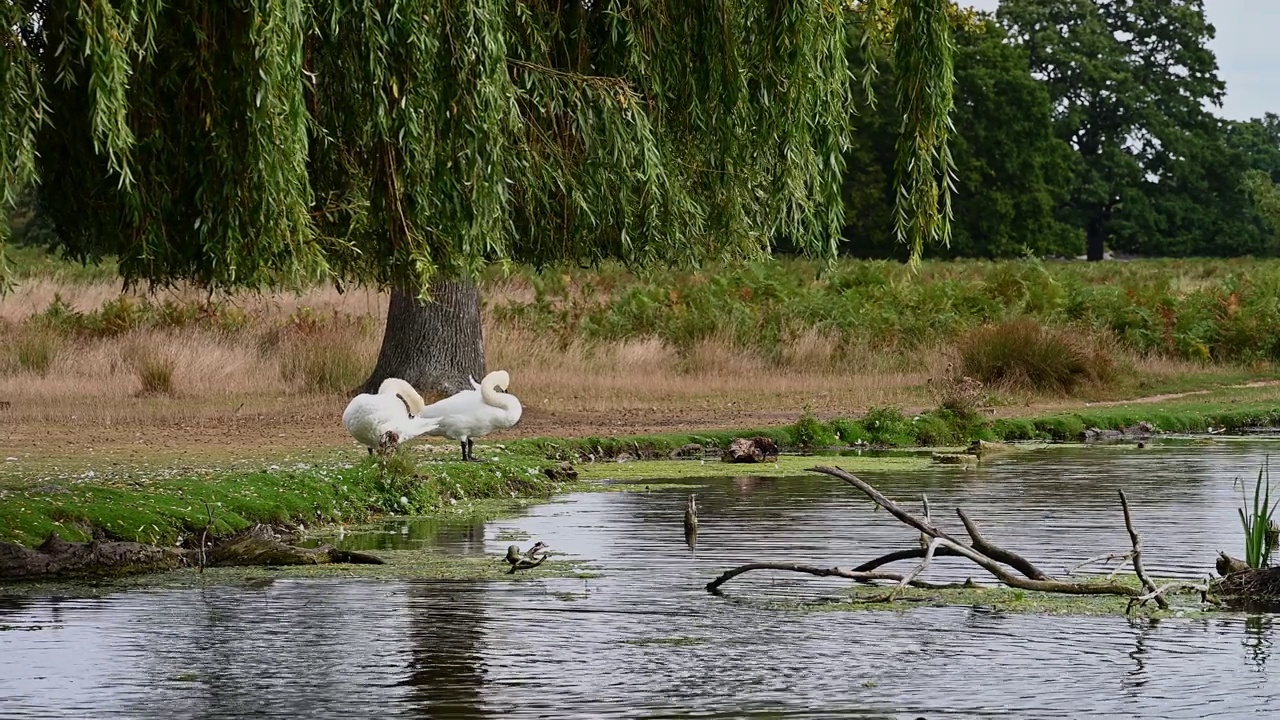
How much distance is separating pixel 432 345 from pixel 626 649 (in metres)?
16.0

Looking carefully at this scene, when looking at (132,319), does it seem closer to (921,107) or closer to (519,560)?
(519,560)

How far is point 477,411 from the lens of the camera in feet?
64.1

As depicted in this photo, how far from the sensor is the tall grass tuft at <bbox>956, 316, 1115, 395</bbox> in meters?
31.1

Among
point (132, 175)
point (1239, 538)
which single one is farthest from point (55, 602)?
point (1239, 538)

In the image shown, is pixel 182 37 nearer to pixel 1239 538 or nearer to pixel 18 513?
pixel 18 513

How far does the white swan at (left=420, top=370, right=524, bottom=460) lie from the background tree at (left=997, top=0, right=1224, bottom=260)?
226 ft

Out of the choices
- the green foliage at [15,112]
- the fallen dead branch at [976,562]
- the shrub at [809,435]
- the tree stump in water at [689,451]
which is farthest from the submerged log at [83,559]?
the shrub at [809,435]

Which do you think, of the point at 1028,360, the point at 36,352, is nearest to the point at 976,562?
the point at 1028,360

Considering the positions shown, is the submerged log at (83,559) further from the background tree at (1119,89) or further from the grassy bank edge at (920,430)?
the background tree at (1119,89)

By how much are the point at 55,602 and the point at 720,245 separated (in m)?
5.37

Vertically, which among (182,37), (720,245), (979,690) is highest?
(182,37)

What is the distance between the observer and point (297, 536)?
50.8ft

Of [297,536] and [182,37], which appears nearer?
[182,37]

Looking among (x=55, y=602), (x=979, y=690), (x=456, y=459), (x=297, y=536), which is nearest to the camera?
(x=979, y=690)
